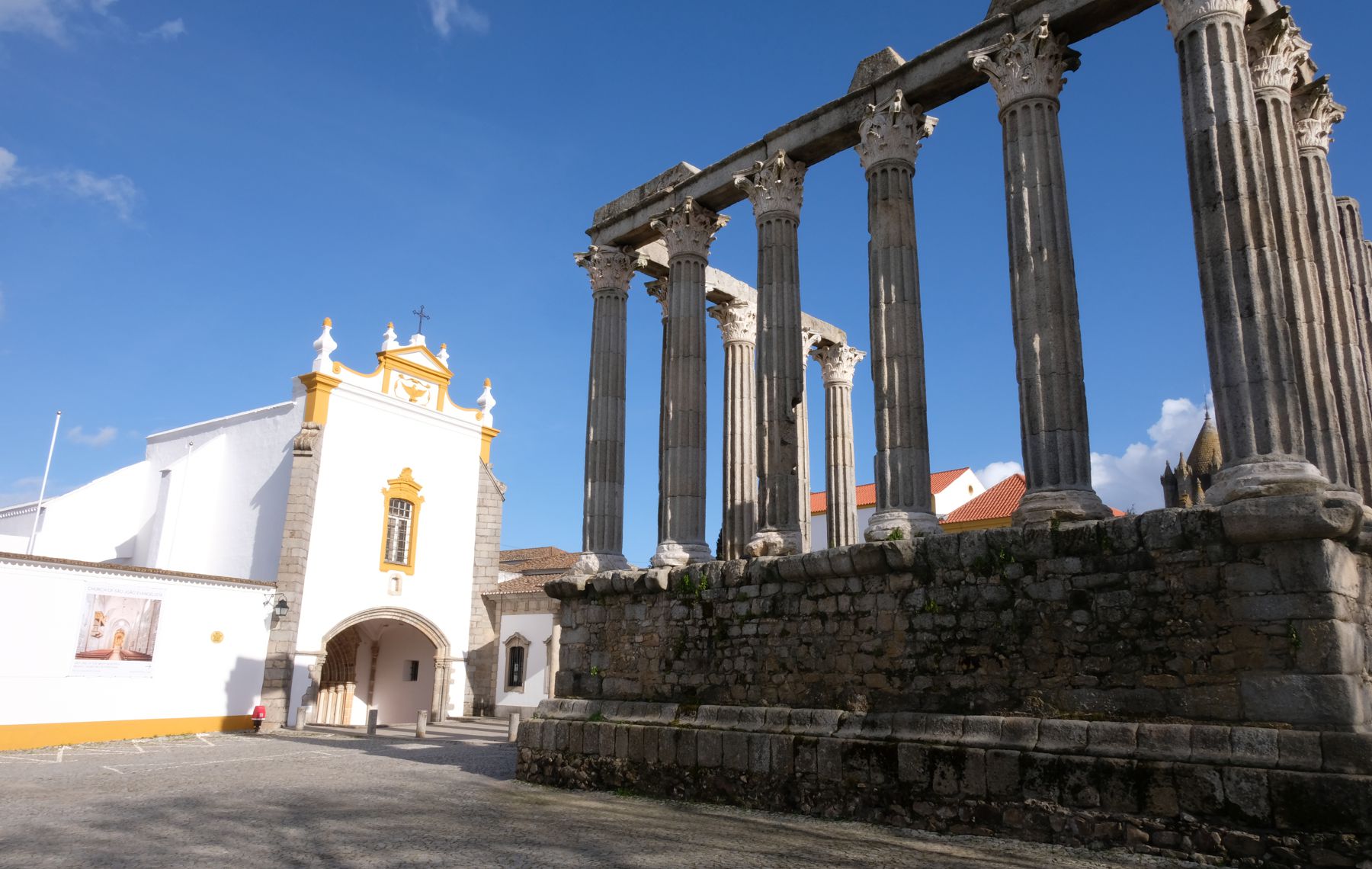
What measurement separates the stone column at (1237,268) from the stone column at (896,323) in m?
2.82

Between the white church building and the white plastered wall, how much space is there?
0.03 metres

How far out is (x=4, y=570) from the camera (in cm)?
1593

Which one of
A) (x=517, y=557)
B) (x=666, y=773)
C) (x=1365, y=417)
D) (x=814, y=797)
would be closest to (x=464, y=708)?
(x=517, y=557)

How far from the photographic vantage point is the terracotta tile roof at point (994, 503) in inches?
1171

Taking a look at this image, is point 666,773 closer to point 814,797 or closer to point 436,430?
point 814,797

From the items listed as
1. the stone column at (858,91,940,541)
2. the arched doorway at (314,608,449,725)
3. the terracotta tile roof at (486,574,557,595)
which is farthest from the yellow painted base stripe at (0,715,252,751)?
the stone column at (858,91,940,541)

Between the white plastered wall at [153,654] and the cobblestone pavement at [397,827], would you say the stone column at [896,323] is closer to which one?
the cobblestone pavement at [397,827]

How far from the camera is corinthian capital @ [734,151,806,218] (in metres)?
11.5

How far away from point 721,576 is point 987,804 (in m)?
3.82

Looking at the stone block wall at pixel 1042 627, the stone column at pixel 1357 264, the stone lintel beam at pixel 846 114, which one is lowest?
the stone block wall at pixel 1042 627

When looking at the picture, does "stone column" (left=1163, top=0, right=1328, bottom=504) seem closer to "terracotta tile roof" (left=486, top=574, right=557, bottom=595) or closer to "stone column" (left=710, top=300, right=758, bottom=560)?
"stone column" (left=710, top=300, right=758, bottom=560)

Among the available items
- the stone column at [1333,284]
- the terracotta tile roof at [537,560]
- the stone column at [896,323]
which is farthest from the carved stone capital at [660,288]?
the terracotta tile roof at [537,560]

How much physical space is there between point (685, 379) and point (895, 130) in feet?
13.9

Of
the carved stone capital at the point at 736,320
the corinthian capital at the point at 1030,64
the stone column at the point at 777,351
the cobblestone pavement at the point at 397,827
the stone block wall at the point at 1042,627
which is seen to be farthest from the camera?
the carved stone capital at the point at 736,320
